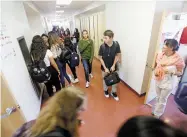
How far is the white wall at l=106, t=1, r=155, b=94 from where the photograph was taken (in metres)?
2.42

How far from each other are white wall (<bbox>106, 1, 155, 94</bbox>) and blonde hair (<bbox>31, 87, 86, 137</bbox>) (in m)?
1.95

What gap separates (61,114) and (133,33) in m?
2.42

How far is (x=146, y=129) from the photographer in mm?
540

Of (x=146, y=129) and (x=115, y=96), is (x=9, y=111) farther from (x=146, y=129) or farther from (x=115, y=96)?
(x=115, y=96)

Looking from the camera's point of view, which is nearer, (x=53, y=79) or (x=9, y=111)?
(x=9, y=111)

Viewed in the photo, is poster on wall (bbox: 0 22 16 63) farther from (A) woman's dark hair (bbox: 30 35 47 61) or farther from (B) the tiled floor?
(B) the tiled floor

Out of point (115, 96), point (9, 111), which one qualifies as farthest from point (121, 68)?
point (9, 111)

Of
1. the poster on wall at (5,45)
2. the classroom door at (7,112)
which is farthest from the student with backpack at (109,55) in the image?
the classroom door at (7,112)

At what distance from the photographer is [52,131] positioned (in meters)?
0.85

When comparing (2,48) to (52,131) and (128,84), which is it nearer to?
(52,131)

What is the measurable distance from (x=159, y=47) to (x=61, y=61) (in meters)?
2.10

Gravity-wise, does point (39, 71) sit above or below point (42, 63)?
below

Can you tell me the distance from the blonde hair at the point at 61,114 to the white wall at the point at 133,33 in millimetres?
1955

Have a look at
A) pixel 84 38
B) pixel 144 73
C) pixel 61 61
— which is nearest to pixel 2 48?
pixel 61 61
